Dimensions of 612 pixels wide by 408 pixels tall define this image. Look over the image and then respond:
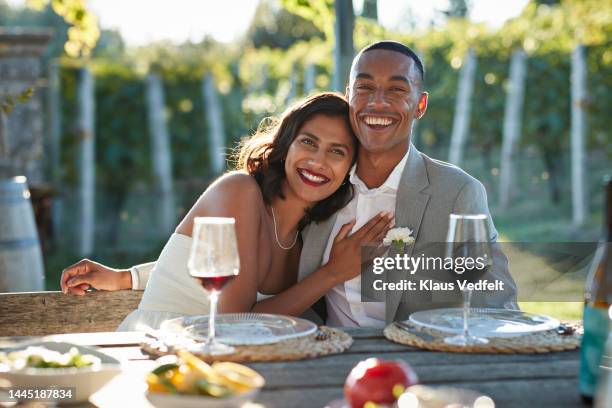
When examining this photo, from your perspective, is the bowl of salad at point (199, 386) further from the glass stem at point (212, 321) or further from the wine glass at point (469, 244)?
the wine glass at point (469, 244)

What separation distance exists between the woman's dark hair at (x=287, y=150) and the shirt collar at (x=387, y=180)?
0.03m

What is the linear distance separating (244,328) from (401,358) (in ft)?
1.45

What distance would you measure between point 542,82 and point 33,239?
7083 millimetres

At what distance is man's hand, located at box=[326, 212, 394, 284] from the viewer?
297 cm

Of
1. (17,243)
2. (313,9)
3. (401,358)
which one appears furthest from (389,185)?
(17,243)

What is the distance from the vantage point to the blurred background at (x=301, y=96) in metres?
8.85

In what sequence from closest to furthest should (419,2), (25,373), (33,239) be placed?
1. (25,373)
2. (33,239)
3. (419,2)

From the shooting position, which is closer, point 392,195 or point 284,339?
point 284,339

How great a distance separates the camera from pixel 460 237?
6.66ft

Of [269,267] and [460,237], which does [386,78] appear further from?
[460,237]

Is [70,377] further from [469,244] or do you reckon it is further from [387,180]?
[387,180]

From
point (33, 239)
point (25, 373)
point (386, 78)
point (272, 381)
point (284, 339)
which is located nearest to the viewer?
point (25, 373)

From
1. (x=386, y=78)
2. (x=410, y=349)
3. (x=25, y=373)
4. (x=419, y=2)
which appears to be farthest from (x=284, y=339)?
(x=419, y=2)

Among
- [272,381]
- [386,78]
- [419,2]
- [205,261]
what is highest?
[419,2]
